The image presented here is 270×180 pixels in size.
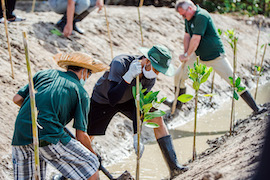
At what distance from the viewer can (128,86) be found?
333 cm

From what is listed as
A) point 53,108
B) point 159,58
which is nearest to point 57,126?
point 53,108

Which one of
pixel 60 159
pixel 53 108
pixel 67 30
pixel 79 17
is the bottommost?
pixel 67 30

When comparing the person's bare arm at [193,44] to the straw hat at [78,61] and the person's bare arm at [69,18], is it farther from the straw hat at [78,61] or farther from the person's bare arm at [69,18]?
the straw hat at [78,61]

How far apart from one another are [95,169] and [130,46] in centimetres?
455

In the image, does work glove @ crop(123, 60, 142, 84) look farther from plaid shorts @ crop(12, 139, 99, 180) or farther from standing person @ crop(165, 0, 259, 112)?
standing person @ crop(165, 0, 259, 112)

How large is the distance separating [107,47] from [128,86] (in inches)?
138

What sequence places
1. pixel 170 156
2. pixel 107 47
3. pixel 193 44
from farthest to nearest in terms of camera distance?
1. pixel 107 47
2. pixel 193 44
3. pixel 170 156

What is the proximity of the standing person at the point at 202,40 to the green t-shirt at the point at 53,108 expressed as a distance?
246cm

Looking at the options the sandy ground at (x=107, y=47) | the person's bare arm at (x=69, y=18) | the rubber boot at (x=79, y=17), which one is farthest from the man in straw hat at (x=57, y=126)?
the rubber boot at (x=79, y=17)

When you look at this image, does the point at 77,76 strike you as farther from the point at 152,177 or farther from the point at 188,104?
the point at 188,104

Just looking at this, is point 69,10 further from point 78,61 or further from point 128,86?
point 78,61

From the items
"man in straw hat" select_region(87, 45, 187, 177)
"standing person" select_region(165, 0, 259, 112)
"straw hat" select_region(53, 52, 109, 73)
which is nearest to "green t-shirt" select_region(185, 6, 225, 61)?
"standing person" select_region(165, 0, 259, 112)

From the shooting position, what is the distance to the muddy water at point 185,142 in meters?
4.35

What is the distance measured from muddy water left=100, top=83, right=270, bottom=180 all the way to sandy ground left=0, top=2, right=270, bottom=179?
0.20 m
